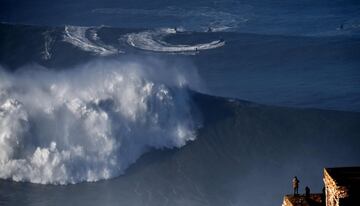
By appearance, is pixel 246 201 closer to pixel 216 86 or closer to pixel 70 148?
pixel 70 148

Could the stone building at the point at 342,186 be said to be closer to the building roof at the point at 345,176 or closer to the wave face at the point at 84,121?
the building roof at the point at 345,176

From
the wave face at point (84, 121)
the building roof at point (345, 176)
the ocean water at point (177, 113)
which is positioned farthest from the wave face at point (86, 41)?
the building roof at point (345, 176)

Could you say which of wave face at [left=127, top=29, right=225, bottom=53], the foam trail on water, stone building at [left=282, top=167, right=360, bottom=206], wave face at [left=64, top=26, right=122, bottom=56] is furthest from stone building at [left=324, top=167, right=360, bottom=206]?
the foam trail on water

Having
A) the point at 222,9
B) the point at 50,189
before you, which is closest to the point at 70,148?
the point at 50,189

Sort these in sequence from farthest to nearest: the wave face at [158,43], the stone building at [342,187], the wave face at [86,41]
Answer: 1. the wave face at [158,43]
2. the wave face at [86,41]
3. the stone building at [342,187]

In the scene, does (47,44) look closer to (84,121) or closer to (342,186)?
(84,121)

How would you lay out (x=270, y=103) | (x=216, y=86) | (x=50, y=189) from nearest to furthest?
(x=50, y=189)
(x=270, y=103)
(x=216, y=86)
